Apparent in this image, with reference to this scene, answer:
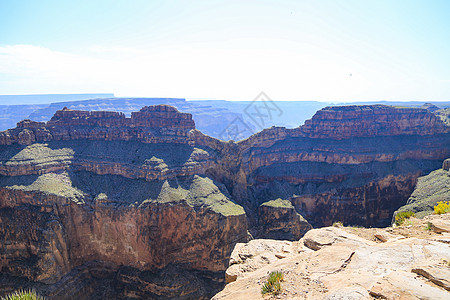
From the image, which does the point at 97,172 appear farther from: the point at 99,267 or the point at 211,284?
the point at 211,284

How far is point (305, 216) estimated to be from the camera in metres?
63.1

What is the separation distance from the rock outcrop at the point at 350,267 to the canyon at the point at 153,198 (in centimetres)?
2799

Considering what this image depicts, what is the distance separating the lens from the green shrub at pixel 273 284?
1200 centimetres

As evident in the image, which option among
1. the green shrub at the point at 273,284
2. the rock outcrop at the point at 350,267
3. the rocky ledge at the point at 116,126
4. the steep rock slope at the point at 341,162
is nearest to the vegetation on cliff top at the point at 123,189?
the rocky ledge at the point at 116,126

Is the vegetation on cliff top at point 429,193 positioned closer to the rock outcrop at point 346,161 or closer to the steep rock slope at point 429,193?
the steep rock slope at point 429,193

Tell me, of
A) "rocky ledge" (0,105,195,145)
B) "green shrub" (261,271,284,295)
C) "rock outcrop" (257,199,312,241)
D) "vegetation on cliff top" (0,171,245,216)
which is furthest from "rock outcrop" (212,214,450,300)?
"rocky ledge" (0,105,195,145)

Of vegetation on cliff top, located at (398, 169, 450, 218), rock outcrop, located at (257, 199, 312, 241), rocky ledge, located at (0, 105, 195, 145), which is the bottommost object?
rock outcrop, located at (257, 199, 312, 241)

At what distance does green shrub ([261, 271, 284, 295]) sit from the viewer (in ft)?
39.4

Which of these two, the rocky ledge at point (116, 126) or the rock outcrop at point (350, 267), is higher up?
the rocky ledge at point (116, 126)

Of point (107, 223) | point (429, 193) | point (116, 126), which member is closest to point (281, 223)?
point (429, 193)

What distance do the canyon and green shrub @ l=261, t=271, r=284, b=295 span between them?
31.2 m

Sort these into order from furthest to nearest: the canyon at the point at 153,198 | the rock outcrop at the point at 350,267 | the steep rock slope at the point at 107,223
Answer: the canyon at the point at 153,198, the steep rock slope at the point at 107,223, the rock outcrop at the point at 350,267

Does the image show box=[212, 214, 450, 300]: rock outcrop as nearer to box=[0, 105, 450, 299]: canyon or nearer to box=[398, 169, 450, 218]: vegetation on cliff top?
box=[0, 105, 450, 299]: canyon

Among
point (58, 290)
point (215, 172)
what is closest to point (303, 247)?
point (58, 290)
